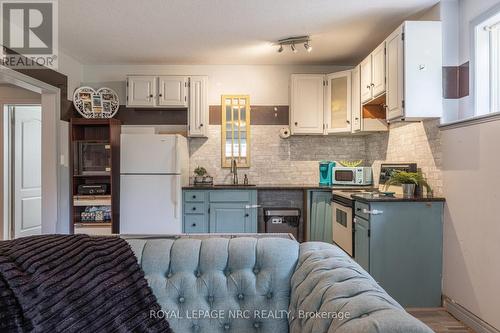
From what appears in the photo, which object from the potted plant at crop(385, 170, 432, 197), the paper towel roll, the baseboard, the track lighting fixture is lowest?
the baseboard

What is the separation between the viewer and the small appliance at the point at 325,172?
13.8 ft

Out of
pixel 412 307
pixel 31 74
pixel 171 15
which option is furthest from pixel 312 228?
pixel 31 74

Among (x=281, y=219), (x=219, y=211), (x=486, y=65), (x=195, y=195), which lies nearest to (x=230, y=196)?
(x=219, y=211)

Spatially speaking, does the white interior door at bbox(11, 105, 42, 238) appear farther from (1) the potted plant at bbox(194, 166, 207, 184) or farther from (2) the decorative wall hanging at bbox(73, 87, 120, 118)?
(1) the potted plant at bbox(194, 166, 207, 184)

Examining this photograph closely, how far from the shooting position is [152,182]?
3.79 meters

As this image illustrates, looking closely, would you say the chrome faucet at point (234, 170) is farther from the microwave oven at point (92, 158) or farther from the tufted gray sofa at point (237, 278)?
the tufted gray sofa at point (237, 278)

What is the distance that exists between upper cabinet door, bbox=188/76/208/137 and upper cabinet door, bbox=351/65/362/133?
1.85 meters

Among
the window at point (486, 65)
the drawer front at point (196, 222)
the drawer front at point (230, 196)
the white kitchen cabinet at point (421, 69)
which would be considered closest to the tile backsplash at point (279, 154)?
the drawer front at point (230, 196)

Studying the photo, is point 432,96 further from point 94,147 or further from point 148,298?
point 94,147

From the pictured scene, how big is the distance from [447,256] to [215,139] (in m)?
3.00

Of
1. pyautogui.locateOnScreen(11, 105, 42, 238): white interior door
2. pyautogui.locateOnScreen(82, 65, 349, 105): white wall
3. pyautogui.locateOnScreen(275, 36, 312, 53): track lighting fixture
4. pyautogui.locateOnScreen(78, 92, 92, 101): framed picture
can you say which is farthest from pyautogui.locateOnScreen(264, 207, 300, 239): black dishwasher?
pyautogui.locateOnScreen(11, 105, 42, 238): white interior door

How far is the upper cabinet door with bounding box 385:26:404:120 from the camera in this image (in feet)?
8.98

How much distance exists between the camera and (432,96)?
270 cm

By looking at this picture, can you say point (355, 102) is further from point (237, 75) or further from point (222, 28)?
point (222, 28)
